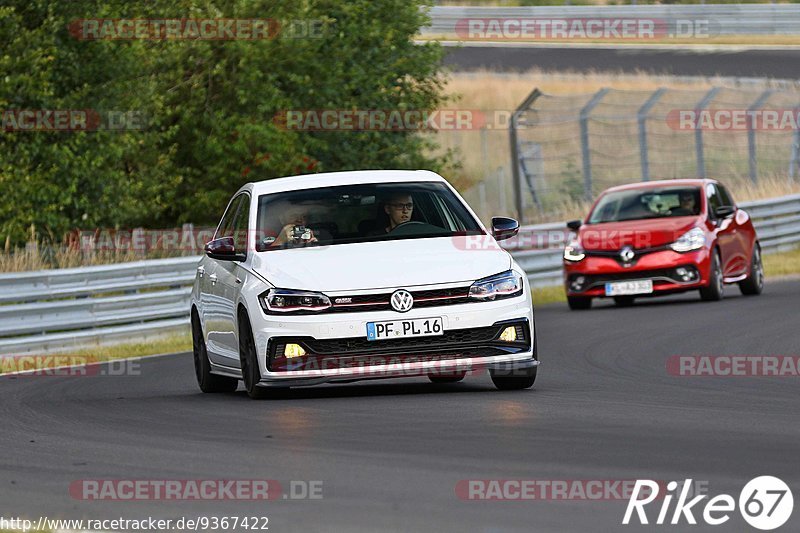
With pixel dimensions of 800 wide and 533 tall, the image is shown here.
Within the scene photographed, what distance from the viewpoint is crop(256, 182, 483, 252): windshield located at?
39.4 feet

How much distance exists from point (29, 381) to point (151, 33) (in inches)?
606

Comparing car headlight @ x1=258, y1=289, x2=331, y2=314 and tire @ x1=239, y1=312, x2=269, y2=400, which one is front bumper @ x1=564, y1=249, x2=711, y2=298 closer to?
tire @ x1=239, y1=312, x2=269, y2=400

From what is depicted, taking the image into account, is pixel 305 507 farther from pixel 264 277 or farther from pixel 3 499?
→ pixel 264 277

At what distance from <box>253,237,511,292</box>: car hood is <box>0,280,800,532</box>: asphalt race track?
78 cm

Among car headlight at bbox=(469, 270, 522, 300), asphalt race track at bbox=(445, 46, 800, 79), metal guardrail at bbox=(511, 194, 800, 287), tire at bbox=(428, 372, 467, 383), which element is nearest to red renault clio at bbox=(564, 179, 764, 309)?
metal guardrail at bbox=(511, 194, 800, 287)

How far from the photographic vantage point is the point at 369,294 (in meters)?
11.0

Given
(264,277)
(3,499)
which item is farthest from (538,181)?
(3,499)

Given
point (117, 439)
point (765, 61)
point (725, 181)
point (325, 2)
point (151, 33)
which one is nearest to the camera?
point (117, 439)

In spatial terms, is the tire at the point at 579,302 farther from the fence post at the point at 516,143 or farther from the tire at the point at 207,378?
the tire at the point at 207,378

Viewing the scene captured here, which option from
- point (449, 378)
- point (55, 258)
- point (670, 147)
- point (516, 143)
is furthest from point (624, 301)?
point (670, 147)

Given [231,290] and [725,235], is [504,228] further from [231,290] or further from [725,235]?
[725,235]

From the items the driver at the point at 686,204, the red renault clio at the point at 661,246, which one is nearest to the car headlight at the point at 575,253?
the red renault clio at the point at 661,246

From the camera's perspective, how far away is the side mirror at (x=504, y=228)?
12.1 metres

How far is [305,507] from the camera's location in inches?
284
